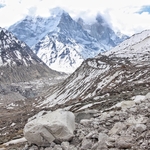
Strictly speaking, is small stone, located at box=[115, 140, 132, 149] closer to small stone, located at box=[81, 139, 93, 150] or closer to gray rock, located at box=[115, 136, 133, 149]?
gray rock, located at box=[115, 136, 133, 149]

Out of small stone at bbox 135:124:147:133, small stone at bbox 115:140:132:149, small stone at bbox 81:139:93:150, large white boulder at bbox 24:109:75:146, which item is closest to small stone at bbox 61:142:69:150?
large white boulder at bbox 24:109:75:146

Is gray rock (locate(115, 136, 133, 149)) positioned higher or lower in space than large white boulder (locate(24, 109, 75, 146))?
lower

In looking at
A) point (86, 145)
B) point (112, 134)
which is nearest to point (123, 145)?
point (112, 134)

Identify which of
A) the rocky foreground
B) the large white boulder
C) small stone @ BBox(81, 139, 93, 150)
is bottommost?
small stone @ BBox(81, 139, 93, 150)

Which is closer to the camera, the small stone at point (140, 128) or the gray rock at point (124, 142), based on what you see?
the gray rock at point (124, 142)

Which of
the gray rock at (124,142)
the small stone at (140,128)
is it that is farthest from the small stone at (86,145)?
the small stone at (140,128)

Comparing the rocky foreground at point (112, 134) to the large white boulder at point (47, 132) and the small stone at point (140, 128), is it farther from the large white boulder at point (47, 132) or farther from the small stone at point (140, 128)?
the large white boulder at point (47, 132)

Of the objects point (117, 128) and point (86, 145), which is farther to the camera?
point (117, 128)

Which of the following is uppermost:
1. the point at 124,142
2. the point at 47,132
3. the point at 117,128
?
the point at 47,132

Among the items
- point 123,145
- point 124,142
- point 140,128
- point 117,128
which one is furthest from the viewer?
point 117,128

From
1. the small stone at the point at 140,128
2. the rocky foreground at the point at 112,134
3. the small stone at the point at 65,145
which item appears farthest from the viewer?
the small stone at the point at 65,145

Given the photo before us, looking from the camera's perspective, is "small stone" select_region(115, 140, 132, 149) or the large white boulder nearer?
"small stone" select_region(115, 140, 132, 149)

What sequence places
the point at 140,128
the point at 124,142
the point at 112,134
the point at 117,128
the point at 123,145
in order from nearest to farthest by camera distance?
the point at 123,145 → the point at 124,142 → the point at 140,128 → the point at 112,134 → the point at 117,128

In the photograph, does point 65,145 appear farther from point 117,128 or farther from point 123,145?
point 123,145
